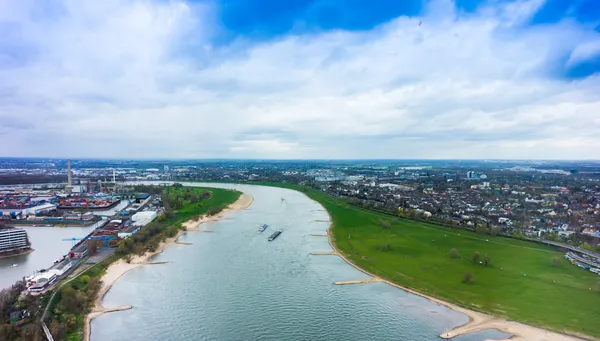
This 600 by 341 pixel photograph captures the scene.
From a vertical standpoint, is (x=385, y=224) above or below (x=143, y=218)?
above

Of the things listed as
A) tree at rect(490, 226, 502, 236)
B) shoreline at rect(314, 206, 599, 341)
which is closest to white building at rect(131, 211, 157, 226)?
shoreline at rect(314, 206, 599, 341)

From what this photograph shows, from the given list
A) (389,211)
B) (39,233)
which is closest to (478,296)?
(389,211)

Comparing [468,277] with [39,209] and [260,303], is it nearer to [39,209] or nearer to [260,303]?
[260,303]

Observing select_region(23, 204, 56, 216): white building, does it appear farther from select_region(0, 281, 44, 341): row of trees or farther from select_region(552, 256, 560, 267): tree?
select_region(552, 256, 560, 267): tree

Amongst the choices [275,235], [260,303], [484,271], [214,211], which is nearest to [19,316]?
[260,303]

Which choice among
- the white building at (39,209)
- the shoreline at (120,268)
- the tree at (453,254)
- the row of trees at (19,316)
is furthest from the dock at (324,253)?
the white building at (39,209)

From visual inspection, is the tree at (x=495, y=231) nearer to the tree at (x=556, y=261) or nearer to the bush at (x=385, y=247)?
the tree at (x=556, y=261)
